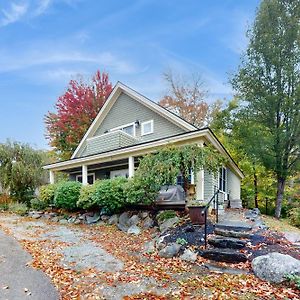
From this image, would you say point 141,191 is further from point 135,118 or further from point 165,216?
point 135,118

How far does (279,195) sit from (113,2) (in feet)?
45.5

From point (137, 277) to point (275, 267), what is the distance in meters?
2.54

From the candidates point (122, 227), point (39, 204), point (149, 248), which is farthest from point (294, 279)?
point (39, 204)

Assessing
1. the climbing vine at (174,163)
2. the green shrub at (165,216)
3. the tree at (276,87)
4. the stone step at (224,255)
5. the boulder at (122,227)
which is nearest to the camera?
the stone step at (224,255)

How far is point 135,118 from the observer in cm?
1584

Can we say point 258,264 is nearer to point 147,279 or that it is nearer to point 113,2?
point 147,279

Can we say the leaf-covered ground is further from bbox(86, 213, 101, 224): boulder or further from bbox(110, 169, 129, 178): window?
bbox(110, 169, 129, 178): window

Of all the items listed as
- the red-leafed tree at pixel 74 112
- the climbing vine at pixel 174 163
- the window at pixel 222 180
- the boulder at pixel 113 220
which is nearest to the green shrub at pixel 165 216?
the climbing vine at pixel 174 163

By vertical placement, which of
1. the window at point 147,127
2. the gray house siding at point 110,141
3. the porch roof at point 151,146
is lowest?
the porch roof at point 151,146

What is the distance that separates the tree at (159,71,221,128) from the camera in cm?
2644

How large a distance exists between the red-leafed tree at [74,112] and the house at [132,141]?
21.1ft

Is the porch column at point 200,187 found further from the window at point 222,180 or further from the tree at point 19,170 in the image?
the tree at point 19,170

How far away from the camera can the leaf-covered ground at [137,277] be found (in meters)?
4.46

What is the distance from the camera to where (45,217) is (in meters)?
13.5
